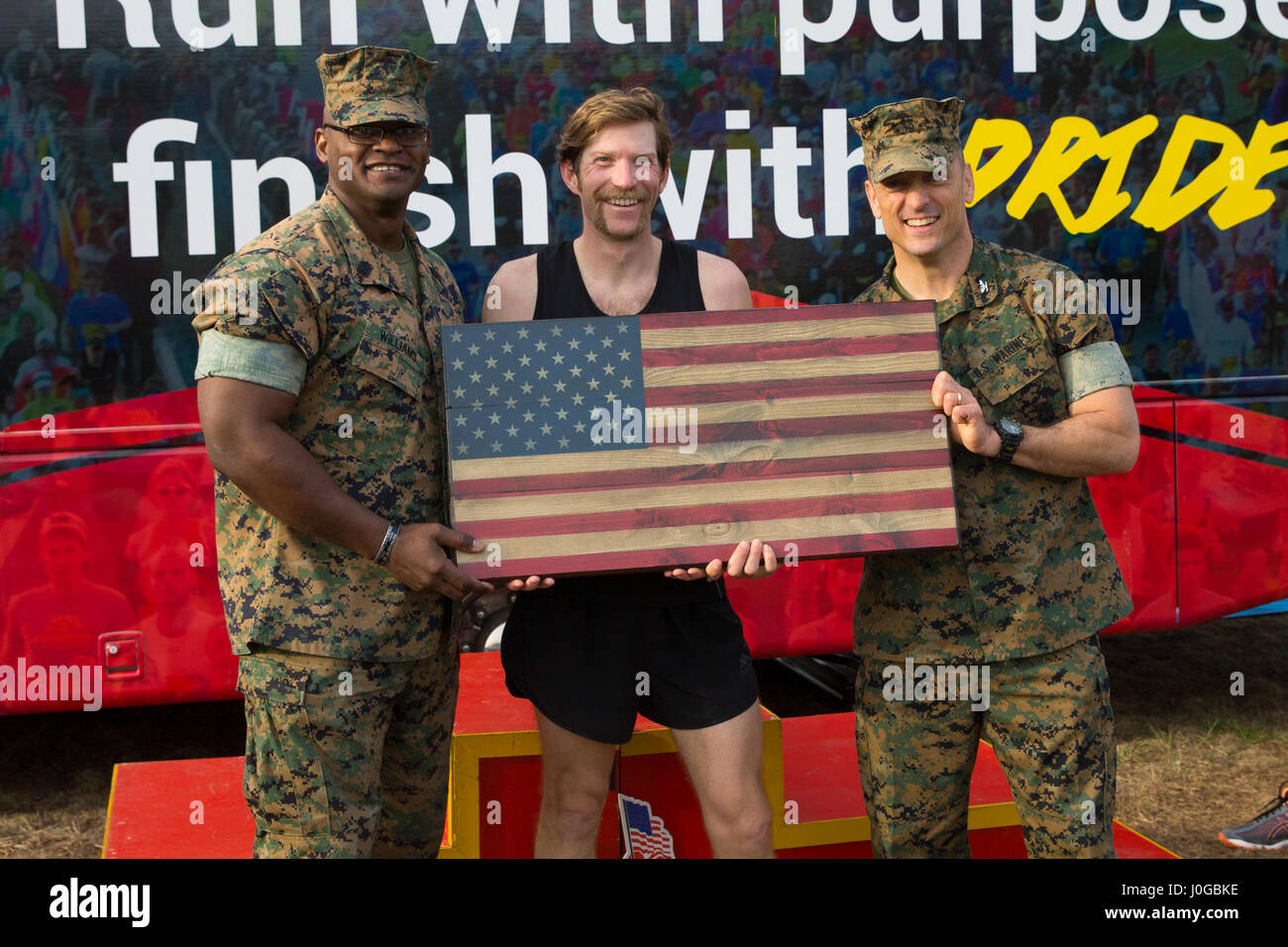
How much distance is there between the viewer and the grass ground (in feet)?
14.0

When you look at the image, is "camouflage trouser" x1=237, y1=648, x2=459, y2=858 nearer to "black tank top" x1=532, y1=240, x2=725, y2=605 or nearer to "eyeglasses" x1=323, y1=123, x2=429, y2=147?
"black tank top" x1=532, y1=240, x2=725, y2=605

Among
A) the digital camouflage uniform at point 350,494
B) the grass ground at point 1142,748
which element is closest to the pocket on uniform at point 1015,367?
the digital camouflage uniform at point 350,494

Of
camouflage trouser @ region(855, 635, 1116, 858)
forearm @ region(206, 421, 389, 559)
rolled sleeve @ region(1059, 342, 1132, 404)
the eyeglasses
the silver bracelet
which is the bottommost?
camouflage trouser @ region(855, 635, 1116, 858)

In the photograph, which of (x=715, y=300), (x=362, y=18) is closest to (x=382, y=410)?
(x=715, y=300)

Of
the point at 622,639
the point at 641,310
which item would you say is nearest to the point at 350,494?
the point at 622,639

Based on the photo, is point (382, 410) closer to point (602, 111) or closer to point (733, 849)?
point (602, 111)

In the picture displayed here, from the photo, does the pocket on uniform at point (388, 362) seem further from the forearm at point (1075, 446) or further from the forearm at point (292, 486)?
the forearm at point (1075, 446)

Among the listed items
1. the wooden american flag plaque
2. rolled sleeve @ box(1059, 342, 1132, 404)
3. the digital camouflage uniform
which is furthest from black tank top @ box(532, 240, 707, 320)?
rolled sleeve @ box(1059, 342, 1132, 404)

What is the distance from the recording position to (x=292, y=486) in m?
2.32

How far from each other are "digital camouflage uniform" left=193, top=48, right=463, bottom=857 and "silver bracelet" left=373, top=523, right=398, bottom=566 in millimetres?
83

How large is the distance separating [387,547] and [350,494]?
14 cm

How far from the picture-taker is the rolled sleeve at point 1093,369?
2.60 meters
